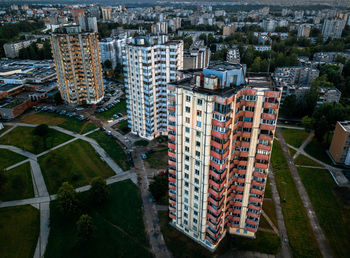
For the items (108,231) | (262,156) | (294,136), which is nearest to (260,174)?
(262,156)

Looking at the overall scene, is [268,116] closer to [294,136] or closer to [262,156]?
[262,156]

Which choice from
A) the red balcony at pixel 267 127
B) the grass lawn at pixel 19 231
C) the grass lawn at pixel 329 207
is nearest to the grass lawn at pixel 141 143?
the grass lawn at pixel 19 231

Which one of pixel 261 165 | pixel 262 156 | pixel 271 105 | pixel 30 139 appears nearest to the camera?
pixel 271 105

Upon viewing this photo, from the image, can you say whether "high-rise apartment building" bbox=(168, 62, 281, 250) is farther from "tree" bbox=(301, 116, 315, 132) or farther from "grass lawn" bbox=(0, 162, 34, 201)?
"tree" bbox=(301, 116, 315, 132)

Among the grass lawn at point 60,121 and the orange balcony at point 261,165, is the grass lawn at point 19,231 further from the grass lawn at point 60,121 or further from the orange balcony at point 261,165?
the orange balcony at point 261,165

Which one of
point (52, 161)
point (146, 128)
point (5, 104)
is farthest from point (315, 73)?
point (5, 104)

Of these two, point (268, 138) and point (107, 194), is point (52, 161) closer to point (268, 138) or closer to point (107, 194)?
point (107, 194)

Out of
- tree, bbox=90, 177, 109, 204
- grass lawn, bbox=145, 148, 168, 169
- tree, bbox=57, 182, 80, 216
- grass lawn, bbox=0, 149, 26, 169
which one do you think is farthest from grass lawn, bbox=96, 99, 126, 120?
tree, bbox=57, 182, 80, 216
